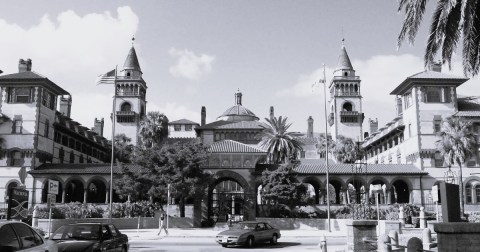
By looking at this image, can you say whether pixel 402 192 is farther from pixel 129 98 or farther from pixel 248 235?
pixel 129 98

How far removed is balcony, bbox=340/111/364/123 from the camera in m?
82.8

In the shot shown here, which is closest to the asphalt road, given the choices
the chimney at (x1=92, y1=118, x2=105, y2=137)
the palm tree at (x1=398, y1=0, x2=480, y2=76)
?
the palm tree at (x1=398, y1=0, x2=480, y2=76)

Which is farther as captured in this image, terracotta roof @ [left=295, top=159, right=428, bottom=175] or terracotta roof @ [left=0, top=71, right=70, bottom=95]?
terracotta roof @ [left=0, top=71, right=70, bottom=95]

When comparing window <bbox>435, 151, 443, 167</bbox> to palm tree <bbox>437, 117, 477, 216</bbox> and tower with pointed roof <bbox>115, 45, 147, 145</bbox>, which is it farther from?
tower with pointed roof <bbox>115, 45, 147, 145</bbox>

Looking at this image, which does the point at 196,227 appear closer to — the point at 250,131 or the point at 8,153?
the point at 8,153

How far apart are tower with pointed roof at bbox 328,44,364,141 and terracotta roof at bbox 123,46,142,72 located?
36.2 m

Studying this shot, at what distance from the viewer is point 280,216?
42469mm

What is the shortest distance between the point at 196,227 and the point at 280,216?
7.80 m

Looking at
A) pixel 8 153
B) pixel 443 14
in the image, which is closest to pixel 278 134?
pixel 8 153

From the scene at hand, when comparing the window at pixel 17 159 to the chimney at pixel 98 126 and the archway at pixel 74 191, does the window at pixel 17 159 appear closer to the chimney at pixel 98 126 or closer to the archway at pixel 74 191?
the archway at pixel 74 191

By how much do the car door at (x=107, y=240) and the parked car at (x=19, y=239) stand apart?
13.4ft

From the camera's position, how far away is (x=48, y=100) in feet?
174

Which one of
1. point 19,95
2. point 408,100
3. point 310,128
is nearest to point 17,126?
point 19,95

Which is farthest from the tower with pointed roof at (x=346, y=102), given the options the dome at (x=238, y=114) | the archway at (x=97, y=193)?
the archway at (x=97, y=193)
